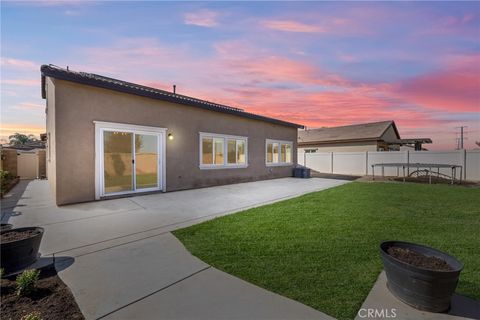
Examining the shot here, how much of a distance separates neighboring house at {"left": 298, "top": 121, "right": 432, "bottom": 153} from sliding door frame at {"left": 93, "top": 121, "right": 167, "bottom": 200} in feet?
61.3

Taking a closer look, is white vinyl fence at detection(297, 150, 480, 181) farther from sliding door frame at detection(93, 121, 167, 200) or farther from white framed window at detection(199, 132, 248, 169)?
sliding door frame at detection(93, 121, 167, 200)

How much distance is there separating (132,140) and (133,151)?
1.32 ft

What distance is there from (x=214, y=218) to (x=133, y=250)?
216 centimetres

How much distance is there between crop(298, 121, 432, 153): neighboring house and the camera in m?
20.5

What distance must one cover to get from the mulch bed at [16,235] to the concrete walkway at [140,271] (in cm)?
48

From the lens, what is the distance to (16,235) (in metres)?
3.04

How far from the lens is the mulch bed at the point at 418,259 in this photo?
89.7 inches

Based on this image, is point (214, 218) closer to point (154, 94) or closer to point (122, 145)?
point (122, 145)

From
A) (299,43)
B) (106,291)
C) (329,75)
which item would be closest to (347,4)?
(299,43)

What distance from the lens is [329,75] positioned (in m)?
10.9

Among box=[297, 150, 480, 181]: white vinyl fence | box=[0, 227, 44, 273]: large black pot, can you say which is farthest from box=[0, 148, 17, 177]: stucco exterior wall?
box=[297, 150, 480, 181]: white vinyl fence

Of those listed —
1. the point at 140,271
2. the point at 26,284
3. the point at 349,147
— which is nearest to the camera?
the point at 26,284

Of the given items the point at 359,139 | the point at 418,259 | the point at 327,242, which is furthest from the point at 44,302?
the point at 359,139

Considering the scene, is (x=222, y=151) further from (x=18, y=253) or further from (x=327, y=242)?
(x=18, y=253)
